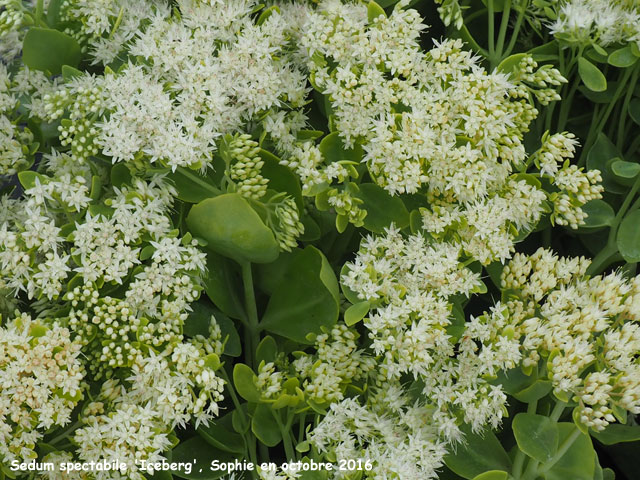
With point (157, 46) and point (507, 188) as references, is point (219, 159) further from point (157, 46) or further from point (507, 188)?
point (507, 188)

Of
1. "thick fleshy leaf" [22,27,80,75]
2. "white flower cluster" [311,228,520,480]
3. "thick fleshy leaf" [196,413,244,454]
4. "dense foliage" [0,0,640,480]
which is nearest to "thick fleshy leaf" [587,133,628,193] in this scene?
"dense foliage" [0,0,640,480]

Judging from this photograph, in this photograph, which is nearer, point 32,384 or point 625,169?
point 32,384

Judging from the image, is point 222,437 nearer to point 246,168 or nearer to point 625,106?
point 246,168

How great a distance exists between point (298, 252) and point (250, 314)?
0.35 ft

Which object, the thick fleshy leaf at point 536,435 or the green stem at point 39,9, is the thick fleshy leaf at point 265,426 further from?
the green stem at point 39,9

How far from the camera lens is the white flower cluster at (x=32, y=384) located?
80cm

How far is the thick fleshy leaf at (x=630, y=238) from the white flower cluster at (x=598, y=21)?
0.71 ft

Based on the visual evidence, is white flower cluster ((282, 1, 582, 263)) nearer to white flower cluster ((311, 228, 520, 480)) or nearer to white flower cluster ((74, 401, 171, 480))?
white flower cluster ((311, 228, 520, 480))

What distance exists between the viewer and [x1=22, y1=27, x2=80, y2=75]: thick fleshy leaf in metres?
0.97

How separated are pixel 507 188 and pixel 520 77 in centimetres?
14

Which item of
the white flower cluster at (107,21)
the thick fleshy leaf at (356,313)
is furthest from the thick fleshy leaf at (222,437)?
the white flower cluster at (107,21)

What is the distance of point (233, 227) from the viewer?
879mm

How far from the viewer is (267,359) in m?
0.98

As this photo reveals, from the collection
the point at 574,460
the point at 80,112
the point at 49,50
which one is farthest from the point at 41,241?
the point at 574,460
